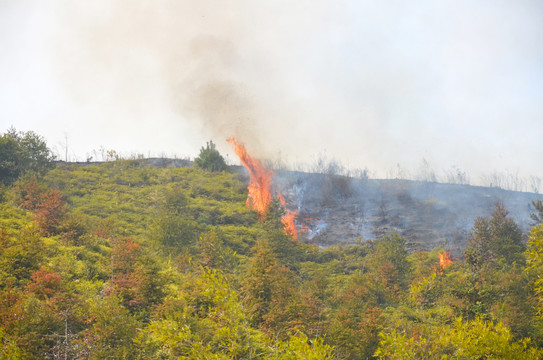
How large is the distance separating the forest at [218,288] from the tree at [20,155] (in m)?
0.14

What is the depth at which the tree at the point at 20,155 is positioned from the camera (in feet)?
143

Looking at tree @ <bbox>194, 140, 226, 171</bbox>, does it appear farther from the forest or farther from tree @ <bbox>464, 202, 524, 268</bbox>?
tree @ <bbox>464, 202, 524, 268</bbox>

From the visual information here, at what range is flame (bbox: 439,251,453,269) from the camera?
4276cm

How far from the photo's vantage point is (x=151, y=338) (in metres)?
17.4

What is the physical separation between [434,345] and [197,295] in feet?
36.8

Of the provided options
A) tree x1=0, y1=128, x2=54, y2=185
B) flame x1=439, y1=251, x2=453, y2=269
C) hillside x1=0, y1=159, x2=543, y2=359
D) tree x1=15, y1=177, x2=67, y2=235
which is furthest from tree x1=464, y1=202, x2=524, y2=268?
tree x1=0, y1=128, x2=54, y2=185

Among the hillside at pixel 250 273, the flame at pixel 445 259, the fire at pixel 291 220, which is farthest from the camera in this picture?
the fire at pixel 291 220

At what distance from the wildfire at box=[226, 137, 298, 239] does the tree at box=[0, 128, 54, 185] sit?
24.6 m

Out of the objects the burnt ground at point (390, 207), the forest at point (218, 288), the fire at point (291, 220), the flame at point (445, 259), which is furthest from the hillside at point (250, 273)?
the fire at point (291, 220)

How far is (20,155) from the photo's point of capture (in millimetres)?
44812

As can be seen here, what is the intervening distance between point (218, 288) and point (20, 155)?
4110 cm

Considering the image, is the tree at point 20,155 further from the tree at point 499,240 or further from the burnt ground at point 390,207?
the tree at point 499,240

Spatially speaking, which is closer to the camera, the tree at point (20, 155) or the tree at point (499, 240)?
the tree at point (499, 240)

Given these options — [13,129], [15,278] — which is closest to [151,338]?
[15,278]
